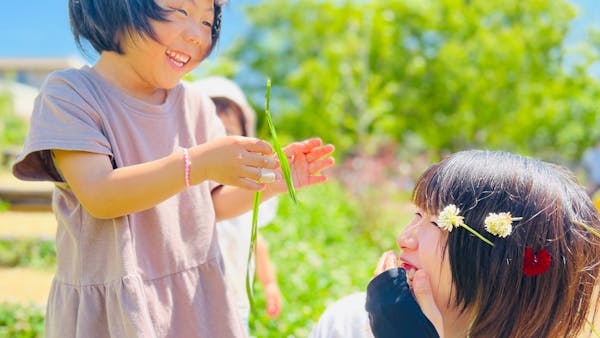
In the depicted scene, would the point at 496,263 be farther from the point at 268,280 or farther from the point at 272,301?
the point at 268,280

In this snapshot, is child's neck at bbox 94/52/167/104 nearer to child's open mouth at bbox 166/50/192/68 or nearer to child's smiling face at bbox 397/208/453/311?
child's open mouth at bbox 166/50/192/68

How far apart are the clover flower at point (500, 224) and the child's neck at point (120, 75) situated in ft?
2.79

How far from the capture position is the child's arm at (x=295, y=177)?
165 cm

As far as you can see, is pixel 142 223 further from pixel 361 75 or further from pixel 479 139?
pixel 479 139

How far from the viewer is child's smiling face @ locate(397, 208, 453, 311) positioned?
54.4 inches

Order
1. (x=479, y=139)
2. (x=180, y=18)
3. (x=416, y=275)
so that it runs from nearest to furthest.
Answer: (x=416, y=275) → (x=180, y=18) → (x=479, y=139)

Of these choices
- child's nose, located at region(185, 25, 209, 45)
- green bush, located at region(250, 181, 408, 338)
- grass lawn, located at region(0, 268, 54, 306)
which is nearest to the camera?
child's nose, located at region(185, 25, 209, 45)

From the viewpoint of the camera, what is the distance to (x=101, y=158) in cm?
139

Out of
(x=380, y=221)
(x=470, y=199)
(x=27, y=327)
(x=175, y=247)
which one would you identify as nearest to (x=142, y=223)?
(x=175, y=247)

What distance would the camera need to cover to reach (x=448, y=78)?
72.4ft

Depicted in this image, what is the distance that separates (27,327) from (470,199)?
288cm

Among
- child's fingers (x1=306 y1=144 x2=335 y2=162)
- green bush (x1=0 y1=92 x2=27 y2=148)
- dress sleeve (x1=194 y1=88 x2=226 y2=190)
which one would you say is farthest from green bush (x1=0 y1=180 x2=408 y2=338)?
green bush (x1=0 y1=92 x2=27 y2=148)

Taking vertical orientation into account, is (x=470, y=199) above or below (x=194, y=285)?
above

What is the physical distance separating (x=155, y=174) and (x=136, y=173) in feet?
0.15
